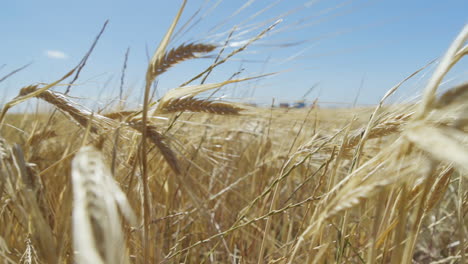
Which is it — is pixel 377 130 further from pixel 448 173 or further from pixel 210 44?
pixel 210 44

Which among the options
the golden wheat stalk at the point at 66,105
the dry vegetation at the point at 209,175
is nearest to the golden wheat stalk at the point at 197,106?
the dry vegetation at the point at 209,175

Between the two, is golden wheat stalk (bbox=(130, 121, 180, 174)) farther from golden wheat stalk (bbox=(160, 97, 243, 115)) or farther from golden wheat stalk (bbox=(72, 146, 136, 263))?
golden wheat stalk (bbox=(72, 146, 136, 263))

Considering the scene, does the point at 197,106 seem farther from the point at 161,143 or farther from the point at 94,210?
the point at 94,210

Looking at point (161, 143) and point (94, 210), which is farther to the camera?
point (161, 143)

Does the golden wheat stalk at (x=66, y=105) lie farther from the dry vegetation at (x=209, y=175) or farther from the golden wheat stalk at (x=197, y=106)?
the golden wheat stalk at (x=197, y=106)

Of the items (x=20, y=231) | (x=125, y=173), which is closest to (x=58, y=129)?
(x=20, y=231)

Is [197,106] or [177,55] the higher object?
[177,55]

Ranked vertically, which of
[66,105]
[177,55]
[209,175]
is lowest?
[209,175]

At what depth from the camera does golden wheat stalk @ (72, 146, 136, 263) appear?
0.93ft

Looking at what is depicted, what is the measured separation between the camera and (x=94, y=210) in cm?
33

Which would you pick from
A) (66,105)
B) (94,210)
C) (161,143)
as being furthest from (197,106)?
(94,210)

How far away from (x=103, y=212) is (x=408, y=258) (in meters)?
0.56

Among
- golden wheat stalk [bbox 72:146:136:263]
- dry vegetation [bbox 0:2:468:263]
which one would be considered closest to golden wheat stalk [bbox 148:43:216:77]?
dry vegetation [bbox 0:2:468:263]

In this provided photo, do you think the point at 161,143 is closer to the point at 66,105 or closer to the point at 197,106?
the point at 197,106
